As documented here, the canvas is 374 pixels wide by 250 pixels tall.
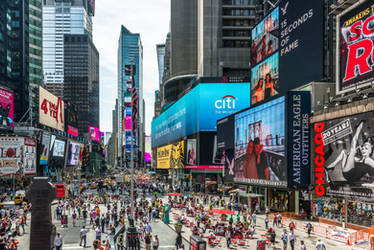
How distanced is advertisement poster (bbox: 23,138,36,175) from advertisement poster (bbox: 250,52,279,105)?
1551 inches

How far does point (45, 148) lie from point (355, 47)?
6908 centimetres

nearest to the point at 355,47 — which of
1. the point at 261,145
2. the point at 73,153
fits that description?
the point at 261,145

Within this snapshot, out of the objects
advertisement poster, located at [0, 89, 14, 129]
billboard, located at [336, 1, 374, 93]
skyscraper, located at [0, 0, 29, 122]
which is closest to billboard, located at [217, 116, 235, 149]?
billboard, located at [336, 1, 374, 93]

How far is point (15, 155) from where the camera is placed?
233 ft

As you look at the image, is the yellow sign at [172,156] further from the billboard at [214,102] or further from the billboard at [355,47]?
the billboard at [355,47]

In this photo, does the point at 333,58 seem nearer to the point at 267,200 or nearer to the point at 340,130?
the point at 340,130

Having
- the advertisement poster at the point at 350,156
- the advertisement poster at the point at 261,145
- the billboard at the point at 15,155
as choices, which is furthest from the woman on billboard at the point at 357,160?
the billboard at the point at 15,155

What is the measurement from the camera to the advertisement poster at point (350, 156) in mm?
31359

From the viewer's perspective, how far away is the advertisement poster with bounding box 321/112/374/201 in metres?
31.4

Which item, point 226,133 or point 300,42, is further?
point 226,133

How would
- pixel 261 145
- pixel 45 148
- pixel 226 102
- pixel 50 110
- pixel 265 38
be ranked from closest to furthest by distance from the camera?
pixel 261 145, pixel 265 38, pixel 45 148, pixel 226 102, pixel 50 110

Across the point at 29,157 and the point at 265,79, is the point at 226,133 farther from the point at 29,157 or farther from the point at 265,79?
the point at 29,157

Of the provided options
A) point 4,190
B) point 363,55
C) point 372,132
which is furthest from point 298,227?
point 4,190

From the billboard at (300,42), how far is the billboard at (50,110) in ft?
175
